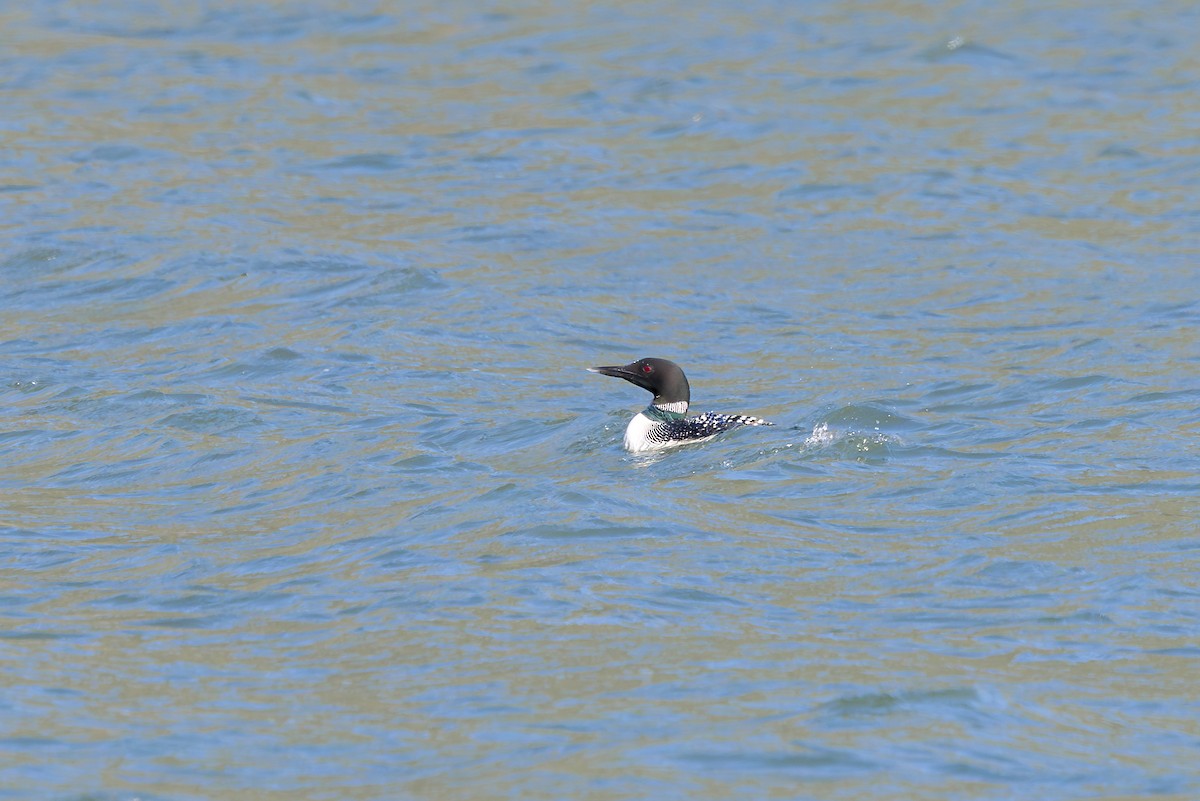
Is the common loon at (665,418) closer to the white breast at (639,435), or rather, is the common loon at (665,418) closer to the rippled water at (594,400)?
the white breast at (639,435)

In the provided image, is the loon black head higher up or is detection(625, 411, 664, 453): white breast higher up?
the loon black head

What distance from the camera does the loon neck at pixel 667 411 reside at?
10.9 m

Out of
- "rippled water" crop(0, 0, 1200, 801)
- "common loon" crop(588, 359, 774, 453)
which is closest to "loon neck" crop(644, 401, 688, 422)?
"common loon" crop(588, 359, 774, 453)

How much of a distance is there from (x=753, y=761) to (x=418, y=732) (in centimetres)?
117

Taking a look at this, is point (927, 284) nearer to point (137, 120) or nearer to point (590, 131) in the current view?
point (590, 131)

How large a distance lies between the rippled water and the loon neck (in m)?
0.30

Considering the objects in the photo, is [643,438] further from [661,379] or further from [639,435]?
[661,379]

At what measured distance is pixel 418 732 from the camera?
6699mm

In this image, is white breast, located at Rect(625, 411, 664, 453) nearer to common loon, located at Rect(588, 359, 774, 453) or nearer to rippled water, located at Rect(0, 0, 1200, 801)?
common loon, located at Rect(588, 359, 774, 453)

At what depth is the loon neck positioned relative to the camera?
35.9ft

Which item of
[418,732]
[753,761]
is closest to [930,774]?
[753,761]

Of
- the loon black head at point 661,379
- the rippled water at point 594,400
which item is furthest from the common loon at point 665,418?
the rippled water at point 594,400

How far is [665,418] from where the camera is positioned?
430 inches

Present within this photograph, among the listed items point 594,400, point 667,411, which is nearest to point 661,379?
point 667,411
